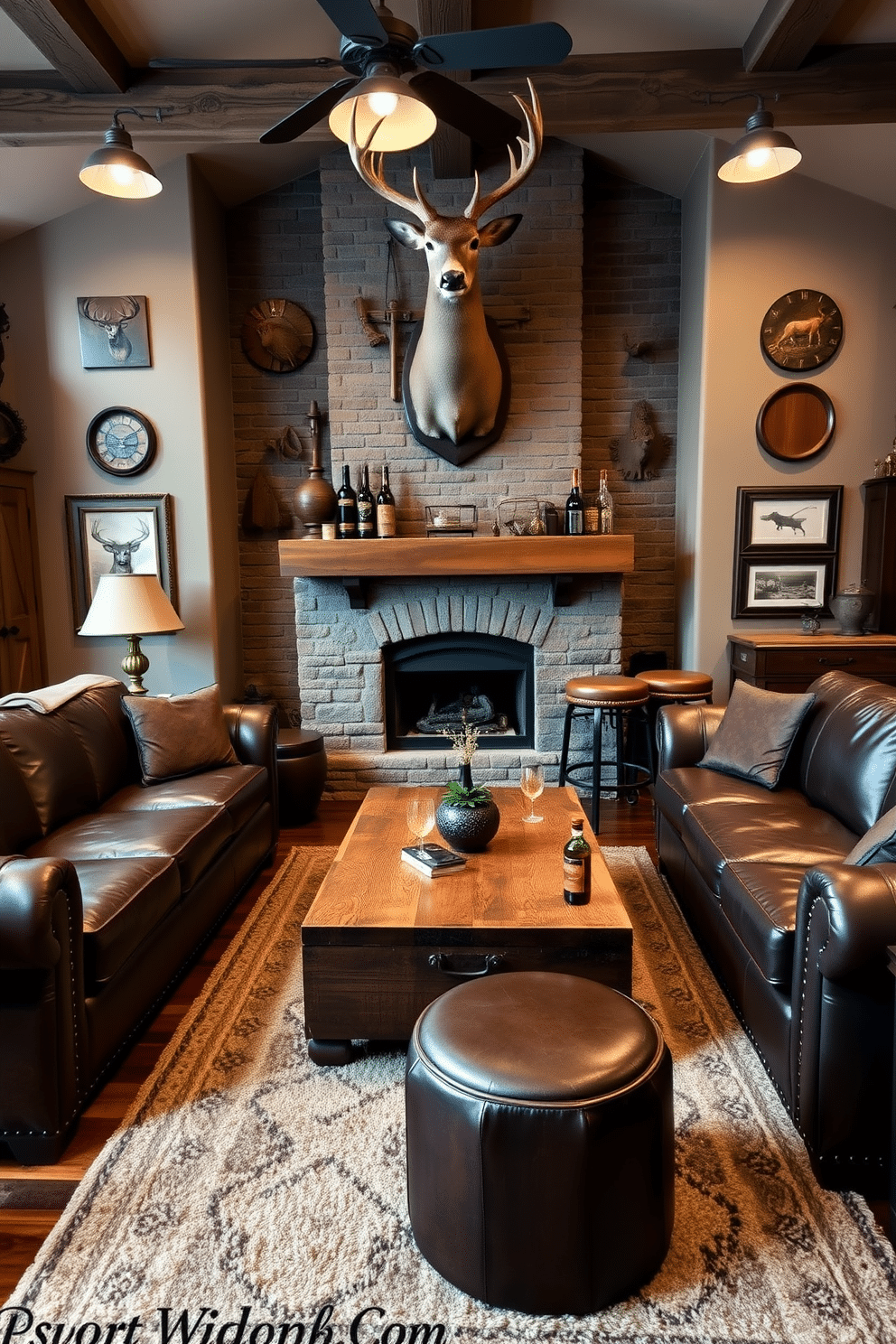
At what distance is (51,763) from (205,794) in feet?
1.72

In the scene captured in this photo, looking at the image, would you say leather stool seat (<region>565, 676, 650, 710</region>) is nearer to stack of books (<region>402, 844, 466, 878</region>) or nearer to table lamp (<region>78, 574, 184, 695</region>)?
stack of books (<region>402, 844, 466, 878</region>)

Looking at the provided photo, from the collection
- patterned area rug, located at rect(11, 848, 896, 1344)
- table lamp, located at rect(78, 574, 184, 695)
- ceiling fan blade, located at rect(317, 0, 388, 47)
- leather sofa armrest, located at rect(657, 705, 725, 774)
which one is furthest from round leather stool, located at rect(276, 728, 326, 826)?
ceiling fan blade, located at rect(317, 0, 388, 47)

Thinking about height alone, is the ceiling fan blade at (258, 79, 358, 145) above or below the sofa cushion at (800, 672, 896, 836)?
above

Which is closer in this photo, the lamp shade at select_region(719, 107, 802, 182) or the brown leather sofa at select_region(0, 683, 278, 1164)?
the brown leather sofa at select_region(0, 683, 278, 1164)

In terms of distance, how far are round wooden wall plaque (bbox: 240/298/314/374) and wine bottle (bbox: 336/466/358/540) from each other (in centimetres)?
97

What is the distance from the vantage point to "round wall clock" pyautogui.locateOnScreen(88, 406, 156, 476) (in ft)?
14.7

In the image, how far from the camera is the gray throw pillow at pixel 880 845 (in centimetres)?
175

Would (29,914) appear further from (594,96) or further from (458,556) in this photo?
(594,96)

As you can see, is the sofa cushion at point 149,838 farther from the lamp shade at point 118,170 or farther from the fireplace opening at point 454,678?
the lamp shade at point 118,170

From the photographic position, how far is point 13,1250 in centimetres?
154

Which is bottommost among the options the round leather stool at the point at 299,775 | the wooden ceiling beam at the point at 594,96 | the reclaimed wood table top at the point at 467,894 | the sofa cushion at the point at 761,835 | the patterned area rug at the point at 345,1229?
the patterned area rug at the point at 345,1229

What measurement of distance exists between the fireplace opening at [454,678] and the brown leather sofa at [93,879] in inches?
47.6

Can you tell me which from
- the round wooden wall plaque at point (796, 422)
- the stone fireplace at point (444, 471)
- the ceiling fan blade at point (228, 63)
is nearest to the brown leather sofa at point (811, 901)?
the stone fireplace at point (444, 471)

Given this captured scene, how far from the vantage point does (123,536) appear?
455cm
